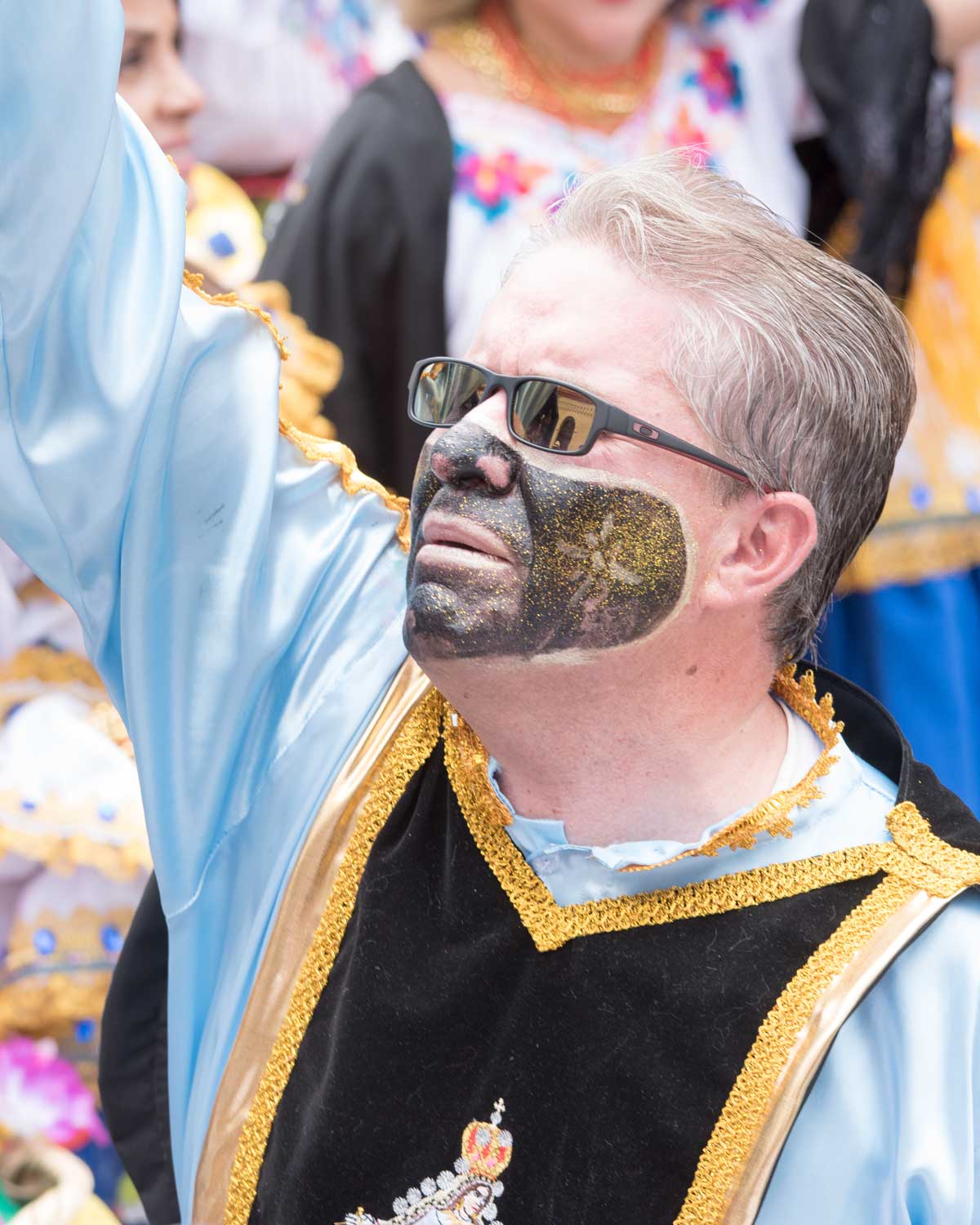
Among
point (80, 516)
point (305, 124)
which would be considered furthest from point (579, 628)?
point (305, 124)

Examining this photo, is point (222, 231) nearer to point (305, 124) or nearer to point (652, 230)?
point (305, 124)

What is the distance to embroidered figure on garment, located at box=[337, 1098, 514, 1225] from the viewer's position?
4.69 feet

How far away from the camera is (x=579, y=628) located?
1.40 meters

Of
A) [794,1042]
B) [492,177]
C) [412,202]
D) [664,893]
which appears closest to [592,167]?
[492,177]

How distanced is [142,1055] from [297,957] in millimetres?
290

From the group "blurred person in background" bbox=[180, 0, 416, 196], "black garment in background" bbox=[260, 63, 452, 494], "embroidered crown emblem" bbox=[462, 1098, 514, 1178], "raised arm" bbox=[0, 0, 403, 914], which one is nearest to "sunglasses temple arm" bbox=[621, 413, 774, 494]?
"raised arm" bbox=[0, 0, 403, 914]

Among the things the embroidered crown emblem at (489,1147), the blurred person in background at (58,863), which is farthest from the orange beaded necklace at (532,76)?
the embroidered crown emblem at (489,1147)

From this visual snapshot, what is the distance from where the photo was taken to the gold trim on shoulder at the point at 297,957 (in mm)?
1564

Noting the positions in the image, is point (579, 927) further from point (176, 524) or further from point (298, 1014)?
point (176, 524)

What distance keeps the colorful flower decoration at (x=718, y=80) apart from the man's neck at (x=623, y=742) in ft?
5.26

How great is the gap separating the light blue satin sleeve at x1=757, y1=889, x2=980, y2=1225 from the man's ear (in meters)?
0.34

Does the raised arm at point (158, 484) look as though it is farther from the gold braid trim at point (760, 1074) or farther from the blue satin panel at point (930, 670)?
the blue satin panel at point (930, 670)

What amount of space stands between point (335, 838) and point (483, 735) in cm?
21

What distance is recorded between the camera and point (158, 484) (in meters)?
1.52
